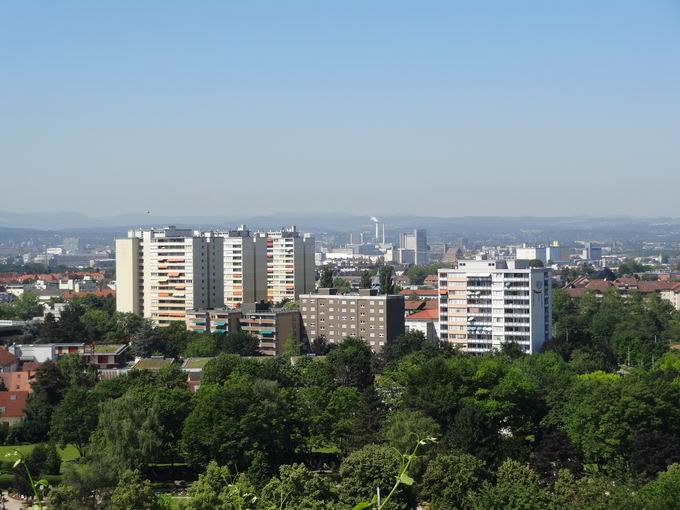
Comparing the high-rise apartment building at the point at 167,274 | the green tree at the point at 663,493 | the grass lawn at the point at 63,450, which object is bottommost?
the grass lawn at the point at 63,450

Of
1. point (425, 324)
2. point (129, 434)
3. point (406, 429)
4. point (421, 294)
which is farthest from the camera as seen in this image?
point (421, 294)

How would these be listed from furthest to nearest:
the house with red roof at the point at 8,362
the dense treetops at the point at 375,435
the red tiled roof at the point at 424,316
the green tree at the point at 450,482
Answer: the red tiled roof at the point at 424,316 < the house with red roof at the point at 8,362 < the green tree at the point at 450,482 < the dense treetops at the point at 375,435

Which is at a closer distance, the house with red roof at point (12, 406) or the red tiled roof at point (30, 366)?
the house with red roof at point (12, 406)

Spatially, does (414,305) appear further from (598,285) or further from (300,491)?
(300,491)

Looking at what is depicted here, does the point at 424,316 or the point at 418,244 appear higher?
the point at 418,244

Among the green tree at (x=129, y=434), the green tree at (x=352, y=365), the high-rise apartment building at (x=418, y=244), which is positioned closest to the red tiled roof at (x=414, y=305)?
the green tree at (x=352, y=365)

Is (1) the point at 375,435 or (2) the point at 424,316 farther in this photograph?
(2) the point at 424,316

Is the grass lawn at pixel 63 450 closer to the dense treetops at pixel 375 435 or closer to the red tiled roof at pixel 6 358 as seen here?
the dense treetops at pixel 375 435

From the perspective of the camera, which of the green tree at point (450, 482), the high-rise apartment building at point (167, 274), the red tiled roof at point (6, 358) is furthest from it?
the high-rise apartment building at point (167, 274)

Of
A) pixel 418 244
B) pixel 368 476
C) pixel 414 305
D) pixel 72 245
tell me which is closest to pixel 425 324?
pixel 414 305
